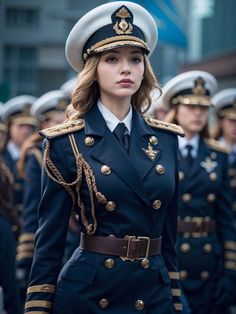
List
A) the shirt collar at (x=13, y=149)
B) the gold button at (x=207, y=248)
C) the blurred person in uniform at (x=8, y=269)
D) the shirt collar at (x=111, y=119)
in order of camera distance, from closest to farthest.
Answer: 1. the shirt collar at (x=111, y=119)
2. the blurred person in uniform at (x=8, y=269)
3. the gold button at (x=207, y=248)
4. the shirt collar at (x=13, y=149)

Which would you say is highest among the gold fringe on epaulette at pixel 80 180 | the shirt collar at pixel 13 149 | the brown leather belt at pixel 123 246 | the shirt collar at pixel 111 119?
the shirt collar at pixel 111 119

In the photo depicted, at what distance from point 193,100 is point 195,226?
96 cm

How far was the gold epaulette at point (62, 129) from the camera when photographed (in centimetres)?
469

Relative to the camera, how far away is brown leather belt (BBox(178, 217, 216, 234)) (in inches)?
274

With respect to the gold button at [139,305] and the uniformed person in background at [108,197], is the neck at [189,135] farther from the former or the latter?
the gold button at [139,305]

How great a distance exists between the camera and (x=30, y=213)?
7.95 m

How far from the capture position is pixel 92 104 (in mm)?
4906

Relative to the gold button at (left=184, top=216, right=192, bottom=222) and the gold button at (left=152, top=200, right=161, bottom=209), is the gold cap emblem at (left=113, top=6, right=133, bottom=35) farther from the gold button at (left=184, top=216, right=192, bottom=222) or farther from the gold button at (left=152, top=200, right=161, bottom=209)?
the gold button at (left=184, top=216, right=192, bottom=222)

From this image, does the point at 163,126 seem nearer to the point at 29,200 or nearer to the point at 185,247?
the point at 185,247

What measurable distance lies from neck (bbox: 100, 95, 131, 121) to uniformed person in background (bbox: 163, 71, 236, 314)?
2200mm

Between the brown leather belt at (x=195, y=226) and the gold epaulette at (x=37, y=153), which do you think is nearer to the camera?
the brown leather belt at (x=195, y=226)

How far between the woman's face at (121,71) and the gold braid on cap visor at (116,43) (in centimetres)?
3

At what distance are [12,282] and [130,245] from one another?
1.39 m

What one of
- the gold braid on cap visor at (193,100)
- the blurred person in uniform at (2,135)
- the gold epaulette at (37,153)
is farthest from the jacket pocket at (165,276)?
the blurred person in uniform at (2,135)
